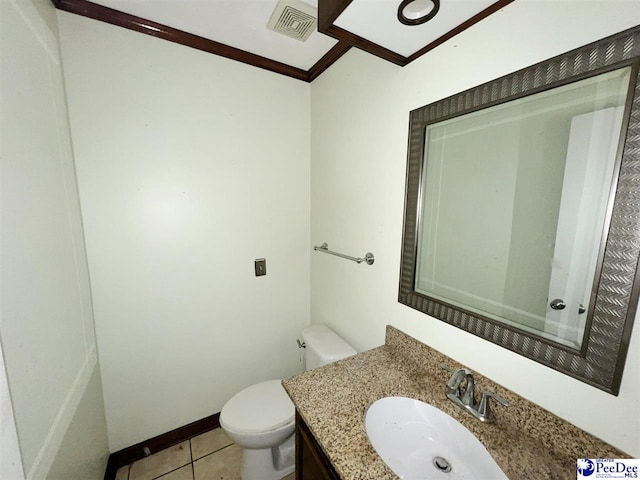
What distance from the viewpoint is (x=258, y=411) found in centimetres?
135

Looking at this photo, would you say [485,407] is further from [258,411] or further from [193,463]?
[193,463]

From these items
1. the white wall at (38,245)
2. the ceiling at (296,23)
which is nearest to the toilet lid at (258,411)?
the white wall at (38,245)

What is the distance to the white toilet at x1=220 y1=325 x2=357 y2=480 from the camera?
4.13 ft

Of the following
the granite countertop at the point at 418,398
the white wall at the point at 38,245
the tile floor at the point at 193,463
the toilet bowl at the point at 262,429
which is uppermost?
the white wall at the point at 38,245

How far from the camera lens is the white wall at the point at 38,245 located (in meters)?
0.68

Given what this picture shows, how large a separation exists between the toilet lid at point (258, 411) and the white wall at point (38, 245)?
0.64 meters

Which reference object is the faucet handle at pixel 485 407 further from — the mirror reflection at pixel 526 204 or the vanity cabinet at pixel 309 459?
the vanity cabinet at pixel 309 459

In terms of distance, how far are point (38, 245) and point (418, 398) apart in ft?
4.63

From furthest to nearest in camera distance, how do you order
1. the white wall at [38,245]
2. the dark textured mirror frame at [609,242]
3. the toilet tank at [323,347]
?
the toilet tank at [323,347], the white wall at [38,245], the dark textured mirror frame at [609,242]

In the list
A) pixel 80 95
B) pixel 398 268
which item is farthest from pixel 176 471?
pixel 80 95

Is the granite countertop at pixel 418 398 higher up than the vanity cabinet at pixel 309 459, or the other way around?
the granite countertop at pixel 418 398
